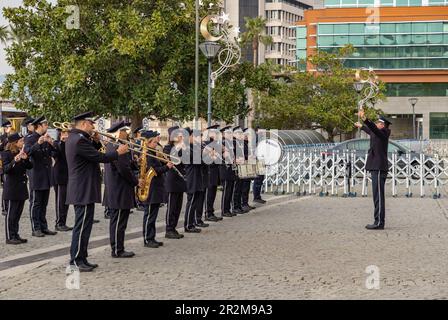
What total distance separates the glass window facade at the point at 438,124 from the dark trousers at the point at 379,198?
68.3 meters

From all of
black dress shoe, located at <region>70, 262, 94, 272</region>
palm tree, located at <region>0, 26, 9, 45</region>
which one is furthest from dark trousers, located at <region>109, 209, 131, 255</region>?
palm tree, located at <region>0, 26, 9, 45</region>

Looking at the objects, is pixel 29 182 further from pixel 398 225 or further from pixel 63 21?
pixel 63 21

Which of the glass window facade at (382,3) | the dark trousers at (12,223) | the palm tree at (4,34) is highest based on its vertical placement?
the glass window facade at (382,3)

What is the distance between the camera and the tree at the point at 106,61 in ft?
85.3

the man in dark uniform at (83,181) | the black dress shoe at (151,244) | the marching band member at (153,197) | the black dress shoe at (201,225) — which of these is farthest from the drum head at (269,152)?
the man in dark uniform at (83,181)

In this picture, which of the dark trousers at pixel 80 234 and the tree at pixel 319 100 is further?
the tree at pixel 319 100

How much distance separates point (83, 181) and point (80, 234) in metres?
0.69

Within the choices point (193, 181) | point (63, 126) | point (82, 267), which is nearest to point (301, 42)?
point (193, 181)

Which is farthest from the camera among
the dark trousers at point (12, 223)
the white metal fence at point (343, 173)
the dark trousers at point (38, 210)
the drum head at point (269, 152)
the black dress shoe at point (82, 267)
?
the white metal fence at point (343, 173)

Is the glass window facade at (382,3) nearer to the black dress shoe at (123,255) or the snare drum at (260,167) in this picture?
the snare drum at (260,167)

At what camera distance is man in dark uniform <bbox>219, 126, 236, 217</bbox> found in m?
16.7

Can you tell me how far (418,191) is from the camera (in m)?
23.5

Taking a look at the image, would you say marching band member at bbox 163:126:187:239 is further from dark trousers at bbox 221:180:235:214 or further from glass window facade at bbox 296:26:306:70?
glass window facade at bbox 296:26:306:70
